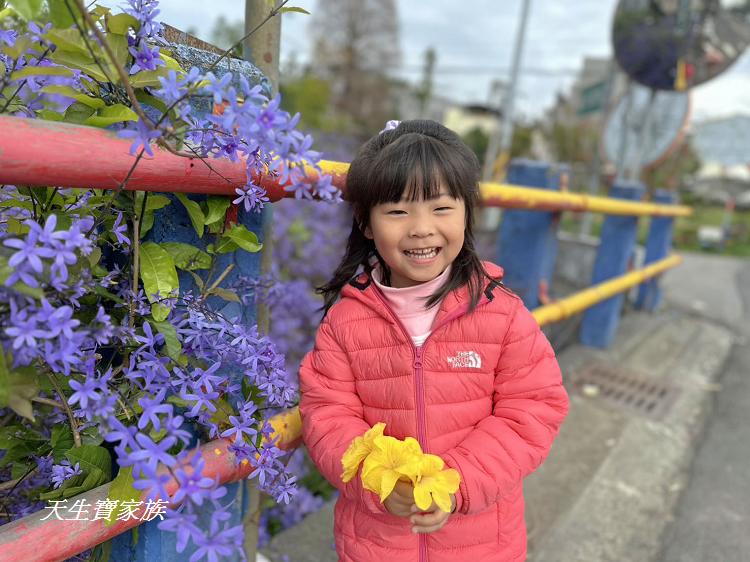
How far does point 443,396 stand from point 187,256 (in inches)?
21.6

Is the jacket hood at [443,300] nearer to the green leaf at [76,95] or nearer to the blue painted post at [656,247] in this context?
the green leaf at [76,95]

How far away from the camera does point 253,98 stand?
0.73 metres

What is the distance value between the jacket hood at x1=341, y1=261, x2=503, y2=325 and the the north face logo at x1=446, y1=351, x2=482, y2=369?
8 centimetres

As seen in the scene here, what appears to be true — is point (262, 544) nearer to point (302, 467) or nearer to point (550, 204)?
point (302, 467)

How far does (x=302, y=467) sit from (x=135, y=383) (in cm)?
159

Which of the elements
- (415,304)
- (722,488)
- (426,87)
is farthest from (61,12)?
(426,87)

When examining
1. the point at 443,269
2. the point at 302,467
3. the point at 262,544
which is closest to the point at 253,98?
the point at 443,269

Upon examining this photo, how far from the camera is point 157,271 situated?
0.93 metres

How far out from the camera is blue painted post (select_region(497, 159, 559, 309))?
8.38 ft

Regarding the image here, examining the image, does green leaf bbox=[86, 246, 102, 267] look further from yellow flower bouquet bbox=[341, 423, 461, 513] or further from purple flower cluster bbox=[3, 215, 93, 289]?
yellow flower bouquet bbox=[341, 423, 461, 513]

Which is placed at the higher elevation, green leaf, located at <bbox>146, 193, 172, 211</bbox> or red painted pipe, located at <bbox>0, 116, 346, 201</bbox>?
red painted pipe, located at <bbox>0, 116, 346, 201</bbox>

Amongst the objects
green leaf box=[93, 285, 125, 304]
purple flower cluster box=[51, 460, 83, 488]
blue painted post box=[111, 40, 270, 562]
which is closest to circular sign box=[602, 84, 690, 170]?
blue painted post box=[111, 40, 270, 562]

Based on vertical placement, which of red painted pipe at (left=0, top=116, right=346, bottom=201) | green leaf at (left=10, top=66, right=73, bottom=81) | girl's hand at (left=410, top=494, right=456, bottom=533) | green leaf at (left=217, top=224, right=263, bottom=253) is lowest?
girl's hand at (left=410, top=494, right=456, bottom=533)

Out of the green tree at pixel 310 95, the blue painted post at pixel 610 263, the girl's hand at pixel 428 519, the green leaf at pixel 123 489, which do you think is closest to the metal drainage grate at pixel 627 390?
the blue painted post at pixel 610 263
